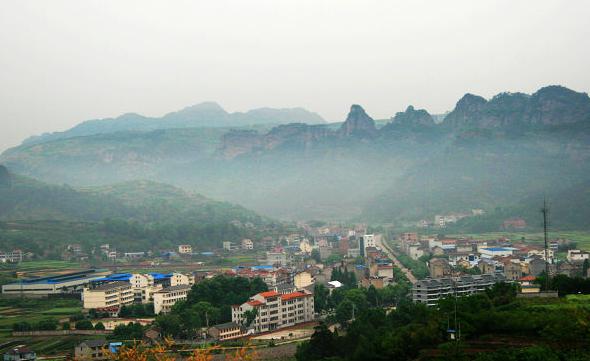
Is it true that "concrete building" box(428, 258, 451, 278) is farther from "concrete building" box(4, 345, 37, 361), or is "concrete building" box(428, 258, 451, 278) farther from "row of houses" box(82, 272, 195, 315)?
"concrete building" box(4, 345, 37, 361)

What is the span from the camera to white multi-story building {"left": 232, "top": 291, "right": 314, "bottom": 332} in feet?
Answer: 143

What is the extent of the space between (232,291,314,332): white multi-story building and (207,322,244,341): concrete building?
1.29 m

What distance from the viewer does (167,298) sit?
166ft

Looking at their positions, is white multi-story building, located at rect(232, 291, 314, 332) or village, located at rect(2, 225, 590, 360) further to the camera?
white multi-story building, located at rect(232, 291, 314, 332)

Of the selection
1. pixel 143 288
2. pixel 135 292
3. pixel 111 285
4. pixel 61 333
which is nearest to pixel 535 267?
pixel 143 288

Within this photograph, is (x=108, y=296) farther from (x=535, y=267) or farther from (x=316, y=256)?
(x=535, y=267)

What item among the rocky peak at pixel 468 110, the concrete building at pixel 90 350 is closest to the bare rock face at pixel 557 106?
the rocky peak at pixel 468 110

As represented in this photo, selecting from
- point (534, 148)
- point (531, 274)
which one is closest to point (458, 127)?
point (534, 148)

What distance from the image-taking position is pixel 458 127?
19125cm

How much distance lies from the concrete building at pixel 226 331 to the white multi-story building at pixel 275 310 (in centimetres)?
129

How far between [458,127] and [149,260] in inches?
4896

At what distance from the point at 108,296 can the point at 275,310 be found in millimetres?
13831

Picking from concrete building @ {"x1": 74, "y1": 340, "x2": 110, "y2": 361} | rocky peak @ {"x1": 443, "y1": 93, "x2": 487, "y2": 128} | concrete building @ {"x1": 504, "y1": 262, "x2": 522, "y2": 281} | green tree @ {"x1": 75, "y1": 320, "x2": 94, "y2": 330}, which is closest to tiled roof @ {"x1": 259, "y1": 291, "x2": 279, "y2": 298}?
green tree @ {"x1": 75, "y1": 320, "x2": 94, "y2": 330}

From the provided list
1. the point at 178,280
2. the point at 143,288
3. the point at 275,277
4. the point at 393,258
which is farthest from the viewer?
the point at 393,258
